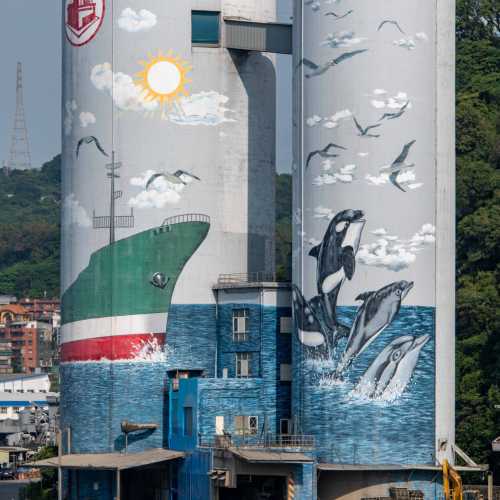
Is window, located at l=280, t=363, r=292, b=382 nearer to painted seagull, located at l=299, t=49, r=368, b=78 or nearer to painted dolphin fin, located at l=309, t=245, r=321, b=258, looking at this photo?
painted dolphin fin, located at l=309, t=245, r=321, b=258

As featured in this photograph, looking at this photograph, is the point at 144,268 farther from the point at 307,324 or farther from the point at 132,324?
the point at 307,324

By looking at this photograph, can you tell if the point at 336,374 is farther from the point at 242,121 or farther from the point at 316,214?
the point at 242,121

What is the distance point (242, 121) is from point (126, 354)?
1381cm

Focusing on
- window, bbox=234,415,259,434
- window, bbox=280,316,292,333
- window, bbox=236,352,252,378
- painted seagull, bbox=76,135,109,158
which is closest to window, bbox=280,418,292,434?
window, bbox=234,415,259,434

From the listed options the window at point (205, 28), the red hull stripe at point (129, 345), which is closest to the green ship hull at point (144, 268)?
the red hull stripe at point (129, 345)

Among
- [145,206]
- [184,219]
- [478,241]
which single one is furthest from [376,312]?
[478,241]

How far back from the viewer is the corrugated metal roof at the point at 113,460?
8869cm

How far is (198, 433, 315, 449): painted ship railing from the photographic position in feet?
283

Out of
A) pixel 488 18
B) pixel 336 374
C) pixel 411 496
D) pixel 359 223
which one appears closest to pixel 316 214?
pixel 359 223

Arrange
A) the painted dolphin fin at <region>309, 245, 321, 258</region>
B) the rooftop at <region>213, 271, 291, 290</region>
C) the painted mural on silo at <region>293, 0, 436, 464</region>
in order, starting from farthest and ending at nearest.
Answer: the rooftop at <region>213, 271, 291, 290</region>
the painted dolphin fin at <region>309, 245, 321, 258</region>
the painted mural on silo at <region>293, 0, 436, 464</region>

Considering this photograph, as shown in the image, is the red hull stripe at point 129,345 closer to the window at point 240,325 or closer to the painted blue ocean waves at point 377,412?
the window at point 240,325

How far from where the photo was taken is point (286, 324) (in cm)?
9188

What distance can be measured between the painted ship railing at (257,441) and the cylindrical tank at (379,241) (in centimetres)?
74

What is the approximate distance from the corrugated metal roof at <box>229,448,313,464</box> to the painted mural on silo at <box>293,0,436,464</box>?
2.00 metres
